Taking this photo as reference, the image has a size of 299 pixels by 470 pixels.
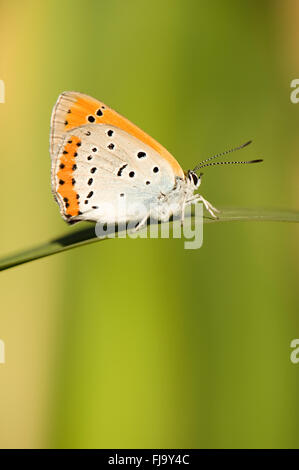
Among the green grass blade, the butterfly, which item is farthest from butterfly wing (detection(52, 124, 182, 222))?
the green grass blade

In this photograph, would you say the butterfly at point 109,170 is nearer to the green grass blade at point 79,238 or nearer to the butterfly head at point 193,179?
the butterfly head at point 193,179

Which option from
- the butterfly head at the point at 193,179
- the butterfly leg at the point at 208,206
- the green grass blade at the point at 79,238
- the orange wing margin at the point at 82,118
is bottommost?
the green grass blade at the point at 79,238

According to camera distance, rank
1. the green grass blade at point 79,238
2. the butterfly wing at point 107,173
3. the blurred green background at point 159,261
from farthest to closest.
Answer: the butterfly wing at point 107,173 → the blurred green background at point 159,261 → the green grass blade at point 79,238

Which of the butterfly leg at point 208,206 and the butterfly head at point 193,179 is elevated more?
the butterfly head at point 193,179

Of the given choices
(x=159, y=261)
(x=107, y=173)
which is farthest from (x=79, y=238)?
(x=107, y=173)

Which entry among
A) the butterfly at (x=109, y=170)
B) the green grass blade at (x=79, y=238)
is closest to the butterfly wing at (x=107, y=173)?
the butterfly at (x=109, y=170)

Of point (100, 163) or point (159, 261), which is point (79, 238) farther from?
point (100, 163)

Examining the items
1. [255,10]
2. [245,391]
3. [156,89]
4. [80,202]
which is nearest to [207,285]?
[245,391]
